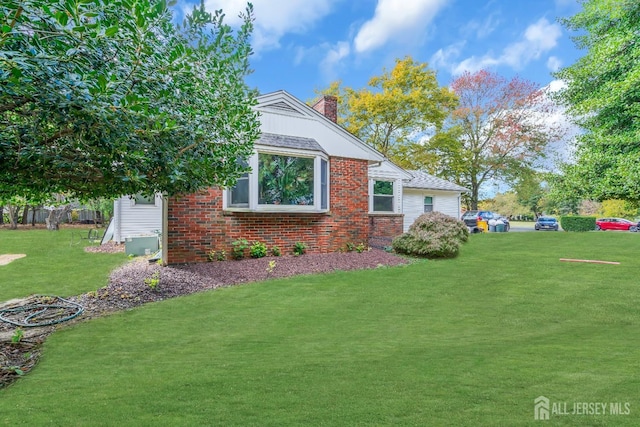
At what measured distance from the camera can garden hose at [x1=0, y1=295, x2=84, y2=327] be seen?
5086mm

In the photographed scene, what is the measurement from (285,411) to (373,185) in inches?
612

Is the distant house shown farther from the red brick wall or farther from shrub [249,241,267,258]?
shrub [249,241,267,258]

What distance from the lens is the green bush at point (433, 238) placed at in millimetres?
11070

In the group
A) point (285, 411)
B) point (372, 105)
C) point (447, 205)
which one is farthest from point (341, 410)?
point (372, 105)

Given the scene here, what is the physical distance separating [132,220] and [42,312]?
9.36 meters

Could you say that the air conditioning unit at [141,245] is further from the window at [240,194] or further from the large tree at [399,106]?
the large tree at [399,106]

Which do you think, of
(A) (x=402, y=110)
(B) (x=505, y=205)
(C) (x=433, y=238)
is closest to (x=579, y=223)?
(A) (x=402, y=110)

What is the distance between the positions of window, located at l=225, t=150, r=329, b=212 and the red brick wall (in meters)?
0.36

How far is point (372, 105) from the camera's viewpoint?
79.8 feet

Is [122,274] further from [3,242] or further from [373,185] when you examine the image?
[373,185]

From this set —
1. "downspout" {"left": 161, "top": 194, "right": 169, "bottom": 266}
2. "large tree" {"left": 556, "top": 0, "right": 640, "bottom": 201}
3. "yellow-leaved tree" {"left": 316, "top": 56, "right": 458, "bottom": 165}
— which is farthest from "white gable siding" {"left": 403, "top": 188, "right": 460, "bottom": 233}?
"downspout" {"left": 161, "top": 194, "right": 169, "bottom": 266}

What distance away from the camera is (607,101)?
428 inches

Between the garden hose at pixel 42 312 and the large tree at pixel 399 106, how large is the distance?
2214 centimetres

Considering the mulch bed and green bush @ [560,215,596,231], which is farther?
green bush @ [560,215,596,231]
